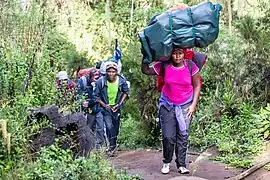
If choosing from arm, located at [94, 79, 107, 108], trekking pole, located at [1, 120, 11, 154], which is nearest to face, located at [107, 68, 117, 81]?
arm, located at [94, 79, 107, 108]

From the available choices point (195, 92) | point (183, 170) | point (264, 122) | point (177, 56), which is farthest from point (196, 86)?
point (264, 122)

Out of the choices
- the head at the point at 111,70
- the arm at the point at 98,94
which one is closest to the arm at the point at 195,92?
the head at the point at 111,70

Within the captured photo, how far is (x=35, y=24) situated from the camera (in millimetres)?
6379

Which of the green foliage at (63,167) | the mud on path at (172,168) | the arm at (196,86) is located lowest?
the mud on path at (172,168)

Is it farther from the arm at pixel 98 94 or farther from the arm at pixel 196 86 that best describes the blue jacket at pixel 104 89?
the arm at pixel 196 86

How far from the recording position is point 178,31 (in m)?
5.94

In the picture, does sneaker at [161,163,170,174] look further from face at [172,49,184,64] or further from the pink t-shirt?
face at [172,49,184,64]

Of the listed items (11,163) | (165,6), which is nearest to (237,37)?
(11,163)

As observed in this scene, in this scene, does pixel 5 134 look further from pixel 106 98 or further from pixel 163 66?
pixel 106 98

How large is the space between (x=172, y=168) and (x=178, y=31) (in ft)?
6.36

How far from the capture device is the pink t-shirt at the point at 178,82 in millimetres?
6168

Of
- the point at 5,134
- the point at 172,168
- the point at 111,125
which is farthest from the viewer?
the point at 111,125

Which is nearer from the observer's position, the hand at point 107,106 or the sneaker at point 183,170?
the sneaker at point 183,170

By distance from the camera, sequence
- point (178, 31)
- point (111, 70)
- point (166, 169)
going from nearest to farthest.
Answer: point (178, 31) < point (166, 169) < point (111, 70)
